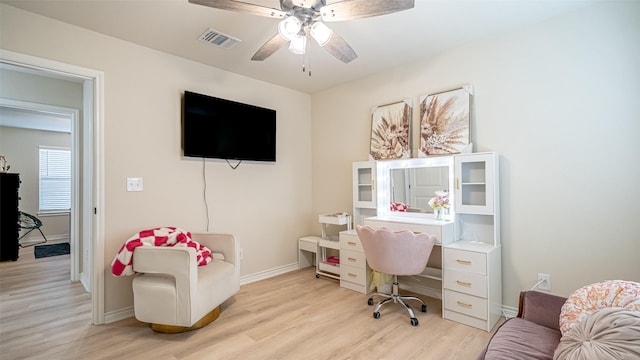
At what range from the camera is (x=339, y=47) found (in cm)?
206

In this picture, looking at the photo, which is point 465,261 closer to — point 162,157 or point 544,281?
point 544,281

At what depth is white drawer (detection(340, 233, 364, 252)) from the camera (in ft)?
10.3

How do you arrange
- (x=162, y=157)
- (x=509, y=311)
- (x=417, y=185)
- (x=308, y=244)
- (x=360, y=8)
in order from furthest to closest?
Result: (x=308, y=244) → (x=417, y=185) → (x=162, y=157) → (x=509, y=311) → (x=360, y=8)

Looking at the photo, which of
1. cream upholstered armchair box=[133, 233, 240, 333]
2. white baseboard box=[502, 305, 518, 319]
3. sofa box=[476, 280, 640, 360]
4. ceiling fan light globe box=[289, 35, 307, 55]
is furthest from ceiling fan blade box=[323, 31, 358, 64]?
white baseboard box=[502, 305, 518, 319]

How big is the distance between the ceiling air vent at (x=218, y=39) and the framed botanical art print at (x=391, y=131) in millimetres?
1731

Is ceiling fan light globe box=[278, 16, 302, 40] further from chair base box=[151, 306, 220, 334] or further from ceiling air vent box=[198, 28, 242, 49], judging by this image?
chair base box=[151, 306, 220, 334]

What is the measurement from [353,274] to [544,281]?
171 cm

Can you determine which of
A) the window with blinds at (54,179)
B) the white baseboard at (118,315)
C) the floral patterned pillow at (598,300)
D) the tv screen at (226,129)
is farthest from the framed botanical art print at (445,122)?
the window with blinds at (54,179)

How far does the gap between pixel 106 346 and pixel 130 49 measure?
8.25 ft

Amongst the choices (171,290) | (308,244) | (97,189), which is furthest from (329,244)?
(97,189)

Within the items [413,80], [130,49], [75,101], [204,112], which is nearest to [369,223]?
[413,80]

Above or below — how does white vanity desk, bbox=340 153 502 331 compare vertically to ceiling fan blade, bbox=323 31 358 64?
below

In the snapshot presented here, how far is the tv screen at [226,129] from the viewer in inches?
118

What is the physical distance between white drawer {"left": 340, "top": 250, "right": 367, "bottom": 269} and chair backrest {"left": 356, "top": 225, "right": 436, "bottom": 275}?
57 centimetres
